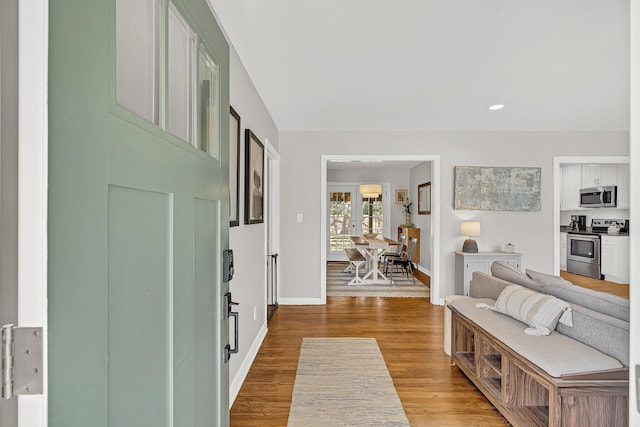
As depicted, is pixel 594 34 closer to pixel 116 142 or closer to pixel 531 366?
pixel 531 366

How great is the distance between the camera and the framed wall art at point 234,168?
2358 millimetres

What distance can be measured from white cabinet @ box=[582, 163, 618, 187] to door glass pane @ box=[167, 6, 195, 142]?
300 inches

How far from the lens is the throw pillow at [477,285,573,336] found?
1973 mm

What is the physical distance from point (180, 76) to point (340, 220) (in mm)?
7967

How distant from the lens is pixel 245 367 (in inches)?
107

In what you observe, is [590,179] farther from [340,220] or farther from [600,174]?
[340,220]

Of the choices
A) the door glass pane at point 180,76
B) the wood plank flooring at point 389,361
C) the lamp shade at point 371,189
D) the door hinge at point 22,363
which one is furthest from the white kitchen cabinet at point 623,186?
the door hinge at point 22,363

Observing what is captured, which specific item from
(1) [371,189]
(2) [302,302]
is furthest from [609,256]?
(2) [302,302]

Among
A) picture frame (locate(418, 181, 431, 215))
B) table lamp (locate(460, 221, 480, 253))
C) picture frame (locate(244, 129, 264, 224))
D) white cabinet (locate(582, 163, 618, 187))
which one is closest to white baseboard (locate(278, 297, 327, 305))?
picture frame (locate(244, 129, 264, 224))

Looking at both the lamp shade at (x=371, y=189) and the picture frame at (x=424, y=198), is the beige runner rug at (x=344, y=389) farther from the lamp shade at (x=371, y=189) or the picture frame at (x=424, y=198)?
the lamp shade at (x=371, y=189)

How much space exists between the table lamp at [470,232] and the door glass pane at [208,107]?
13.5 feet

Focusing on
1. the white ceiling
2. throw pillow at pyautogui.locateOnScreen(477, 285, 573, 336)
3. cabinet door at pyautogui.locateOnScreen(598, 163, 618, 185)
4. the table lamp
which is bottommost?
throw pillow at pyautogui.locateOnScreen(477, 285, 573, 336)

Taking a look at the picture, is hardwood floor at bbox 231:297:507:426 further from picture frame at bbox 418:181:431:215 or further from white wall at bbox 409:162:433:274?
picture frame at bbox 418:181:431:215

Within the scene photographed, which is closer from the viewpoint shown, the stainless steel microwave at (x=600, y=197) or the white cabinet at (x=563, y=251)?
the stainless steel microwave at (x=600, y=197)
